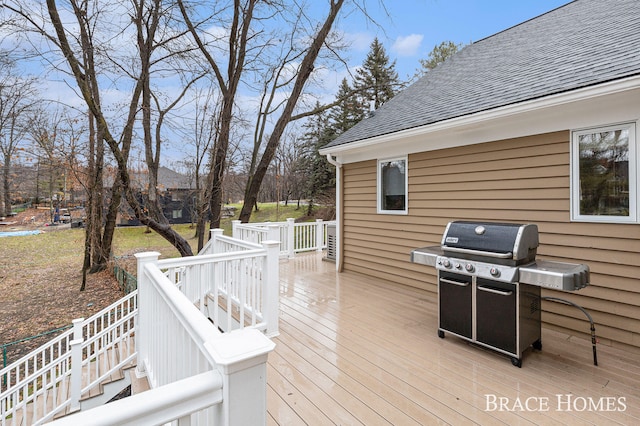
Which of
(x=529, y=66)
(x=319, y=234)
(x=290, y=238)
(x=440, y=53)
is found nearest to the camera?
(x=529, y=66)

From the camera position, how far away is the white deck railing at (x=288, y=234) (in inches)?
276

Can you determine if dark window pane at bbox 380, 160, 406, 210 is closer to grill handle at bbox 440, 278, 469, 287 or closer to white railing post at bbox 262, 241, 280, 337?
grill handle at bbox 440, 278, 469, 287

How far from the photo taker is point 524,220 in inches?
149

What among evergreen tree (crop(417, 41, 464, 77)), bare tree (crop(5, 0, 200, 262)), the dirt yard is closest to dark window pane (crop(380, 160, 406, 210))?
bare tree (crop(5, 0, 200, 262))

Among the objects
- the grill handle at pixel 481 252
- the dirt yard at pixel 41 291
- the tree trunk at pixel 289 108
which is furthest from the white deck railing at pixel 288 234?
the dirt yard at pixel 41 291

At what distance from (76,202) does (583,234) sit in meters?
15.1

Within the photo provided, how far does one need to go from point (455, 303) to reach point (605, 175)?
2.03 m

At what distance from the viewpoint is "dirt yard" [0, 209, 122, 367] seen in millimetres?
7199

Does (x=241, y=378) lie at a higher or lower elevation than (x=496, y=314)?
higher

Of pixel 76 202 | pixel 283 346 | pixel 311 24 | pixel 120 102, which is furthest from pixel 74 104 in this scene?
pixel 283 346

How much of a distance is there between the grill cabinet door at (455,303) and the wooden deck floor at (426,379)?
0.20m

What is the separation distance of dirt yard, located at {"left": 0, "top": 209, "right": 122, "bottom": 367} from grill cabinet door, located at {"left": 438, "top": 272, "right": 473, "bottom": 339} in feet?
23.1

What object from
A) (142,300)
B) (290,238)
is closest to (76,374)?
(142,300)

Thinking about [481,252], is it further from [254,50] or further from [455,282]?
[254,50]
